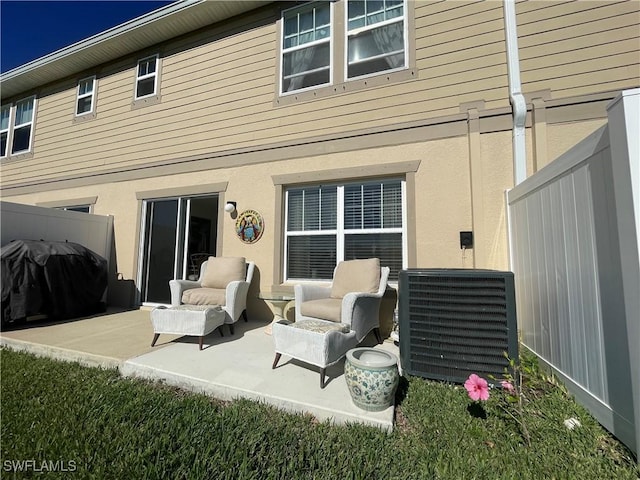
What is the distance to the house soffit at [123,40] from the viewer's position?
206 inches

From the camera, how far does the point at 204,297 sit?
4.04m

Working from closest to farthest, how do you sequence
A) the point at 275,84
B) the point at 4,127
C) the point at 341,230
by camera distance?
the point at 341,230 → the point at 275,84 → the point at 4,127

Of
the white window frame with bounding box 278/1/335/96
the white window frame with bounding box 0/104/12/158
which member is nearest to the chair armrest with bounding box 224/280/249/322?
the white window frame with bounding box 278/1/335/96

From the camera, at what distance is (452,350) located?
256 centimetres

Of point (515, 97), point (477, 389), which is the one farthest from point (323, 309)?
point (515, 97)

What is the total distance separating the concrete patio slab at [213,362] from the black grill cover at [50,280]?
1.03ft

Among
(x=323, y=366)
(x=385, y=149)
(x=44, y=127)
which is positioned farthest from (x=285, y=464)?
(x=44, y=127)

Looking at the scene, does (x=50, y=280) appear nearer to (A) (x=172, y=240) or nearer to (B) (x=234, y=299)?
(A) (x=172, y=240)

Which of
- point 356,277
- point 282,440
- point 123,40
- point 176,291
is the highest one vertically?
point 123,40

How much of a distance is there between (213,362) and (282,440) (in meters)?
1.36

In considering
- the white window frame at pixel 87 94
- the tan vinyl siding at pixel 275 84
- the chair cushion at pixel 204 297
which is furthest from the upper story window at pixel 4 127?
the chair cushion at pixel 204 297

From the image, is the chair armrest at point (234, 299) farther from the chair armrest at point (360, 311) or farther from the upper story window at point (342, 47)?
the upper story window at point (342, 47)

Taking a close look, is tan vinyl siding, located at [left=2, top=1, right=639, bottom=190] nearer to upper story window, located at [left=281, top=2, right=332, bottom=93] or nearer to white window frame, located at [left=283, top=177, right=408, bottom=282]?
upper story window, located at [left=281, top=2, right=332, bottom=93]

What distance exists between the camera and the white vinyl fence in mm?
1593
